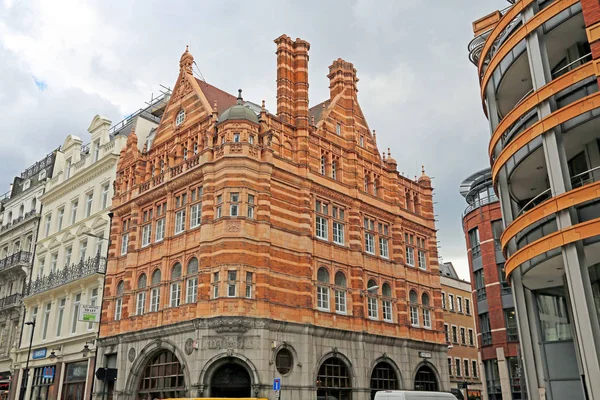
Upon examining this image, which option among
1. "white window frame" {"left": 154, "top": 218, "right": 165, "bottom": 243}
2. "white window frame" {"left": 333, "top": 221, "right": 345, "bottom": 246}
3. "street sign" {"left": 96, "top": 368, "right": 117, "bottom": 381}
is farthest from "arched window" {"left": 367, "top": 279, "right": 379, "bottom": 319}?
"street sign" {"left": 96, "top": 368, "right": 117, "bottom": 381}

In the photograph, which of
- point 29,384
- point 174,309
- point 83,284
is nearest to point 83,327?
point 83,284

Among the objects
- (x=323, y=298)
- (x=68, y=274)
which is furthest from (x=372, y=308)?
(x=68, y=274)

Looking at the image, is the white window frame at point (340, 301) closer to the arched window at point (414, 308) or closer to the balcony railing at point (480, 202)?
the arched window at point (414, 308)

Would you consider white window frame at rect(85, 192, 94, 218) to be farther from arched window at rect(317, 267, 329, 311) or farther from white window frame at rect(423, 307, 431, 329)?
white window frame at rect(423, 307, 431, 329)

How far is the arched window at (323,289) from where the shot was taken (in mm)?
30239

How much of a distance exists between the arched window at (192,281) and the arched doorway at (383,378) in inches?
430

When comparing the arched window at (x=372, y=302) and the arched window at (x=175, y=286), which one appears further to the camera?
the arched window at (x=372, y=302)

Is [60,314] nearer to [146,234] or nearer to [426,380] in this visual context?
[146,234]

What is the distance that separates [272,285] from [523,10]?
15986 mm

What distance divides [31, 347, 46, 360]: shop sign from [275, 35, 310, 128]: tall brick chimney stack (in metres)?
22.2

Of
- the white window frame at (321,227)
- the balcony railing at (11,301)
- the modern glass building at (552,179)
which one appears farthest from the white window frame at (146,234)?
the modern glass building at (552,179)

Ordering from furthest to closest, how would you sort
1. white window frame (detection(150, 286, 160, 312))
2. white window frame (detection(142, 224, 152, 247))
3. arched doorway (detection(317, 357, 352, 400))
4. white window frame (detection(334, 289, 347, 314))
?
white window frame (detection(142, 224, 152, 247)) → white window frame (detection(334, 289, 347, 314)) → white window frame (detection(150, 286, 160, 312)) → arched doorway (detection(317, 357, 352, 400))

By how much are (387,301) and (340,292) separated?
13.9ft

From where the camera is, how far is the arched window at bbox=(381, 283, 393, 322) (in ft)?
112
